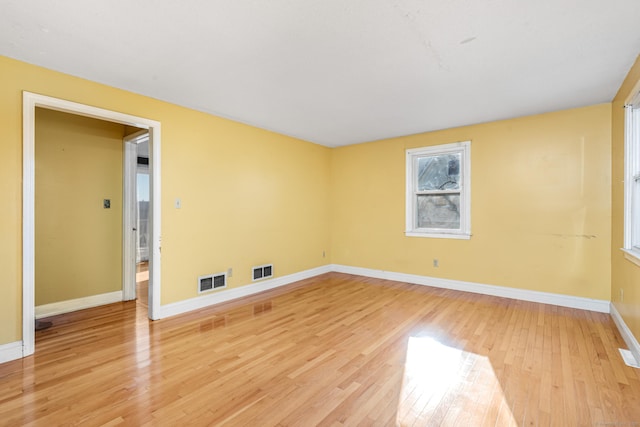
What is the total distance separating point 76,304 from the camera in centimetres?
376

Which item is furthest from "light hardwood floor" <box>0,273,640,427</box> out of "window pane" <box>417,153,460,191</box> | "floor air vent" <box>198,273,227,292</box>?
"window pane" <box>417,153,460,191</box>

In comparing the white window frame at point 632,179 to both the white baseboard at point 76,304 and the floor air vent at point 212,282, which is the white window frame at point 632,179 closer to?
the floor air vent at point 212,282

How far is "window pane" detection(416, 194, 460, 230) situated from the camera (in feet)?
15.6

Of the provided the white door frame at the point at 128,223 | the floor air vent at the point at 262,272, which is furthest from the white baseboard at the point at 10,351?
the floor air vent at the point at 262,272

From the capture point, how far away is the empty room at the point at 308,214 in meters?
1.96

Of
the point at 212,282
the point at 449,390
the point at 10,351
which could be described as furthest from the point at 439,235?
the point at 10,351

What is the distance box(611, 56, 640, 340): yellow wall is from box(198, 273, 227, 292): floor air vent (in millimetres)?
Answer: 4324

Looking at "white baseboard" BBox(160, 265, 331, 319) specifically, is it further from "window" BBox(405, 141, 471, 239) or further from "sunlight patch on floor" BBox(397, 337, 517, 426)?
"sunlight patch on floor" BBox(397, 337, 517, 426)

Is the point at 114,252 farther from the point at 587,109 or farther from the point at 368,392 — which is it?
the point at 587,109

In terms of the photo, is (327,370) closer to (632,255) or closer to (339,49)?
(339,49)

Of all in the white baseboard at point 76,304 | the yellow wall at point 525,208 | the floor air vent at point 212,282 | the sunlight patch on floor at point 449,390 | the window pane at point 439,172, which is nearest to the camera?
the sunlight patch on floor at point 449,390

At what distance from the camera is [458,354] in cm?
258

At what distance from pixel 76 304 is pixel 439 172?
552cm

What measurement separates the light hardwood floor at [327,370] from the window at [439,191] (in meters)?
1.47
